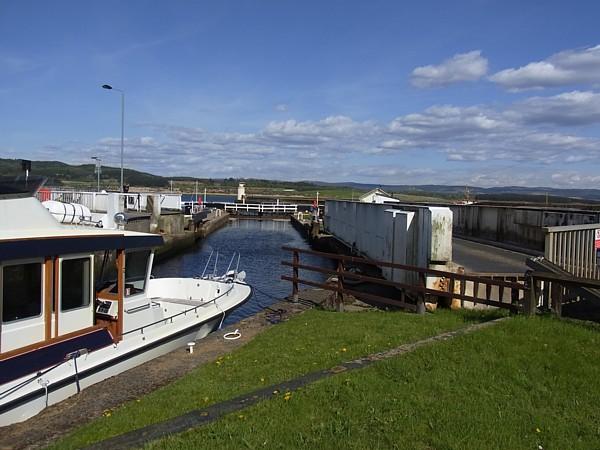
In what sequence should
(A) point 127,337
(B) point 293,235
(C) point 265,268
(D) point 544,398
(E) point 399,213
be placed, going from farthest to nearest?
(B) point 293,235
(C) point 265,268
(E) point 399,213
(A) point 127,337
(D) point 544,398

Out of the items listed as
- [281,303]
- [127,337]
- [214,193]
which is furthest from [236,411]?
[214,193]

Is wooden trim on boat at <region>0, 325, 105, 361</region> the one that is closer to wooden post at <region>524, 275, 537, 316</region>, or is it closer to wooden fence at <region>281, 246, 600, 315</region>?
wooden fence at <region>281, 246, 600, 315</region>

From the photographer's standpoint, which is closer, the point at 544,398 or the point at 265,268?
the point at 544,398

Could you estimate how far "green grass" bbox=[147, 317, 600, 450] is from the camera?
4.57 m

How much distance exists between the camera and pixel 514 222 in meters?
20.2

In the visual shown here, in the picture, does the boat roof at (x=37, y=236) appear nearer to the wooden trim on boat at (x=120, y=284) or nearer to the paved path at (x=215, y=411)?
the wooden trim on boat at (x=120, y=284)

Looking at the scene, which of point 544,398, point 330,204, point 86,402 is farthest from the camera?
point 330,204

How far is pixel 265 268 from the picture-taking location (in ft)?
100

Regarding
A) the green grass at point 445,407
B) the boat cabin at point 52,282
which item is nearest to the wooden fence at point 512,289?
the green grass at point 445,407

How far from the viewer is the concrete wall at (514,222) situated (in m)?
16.8

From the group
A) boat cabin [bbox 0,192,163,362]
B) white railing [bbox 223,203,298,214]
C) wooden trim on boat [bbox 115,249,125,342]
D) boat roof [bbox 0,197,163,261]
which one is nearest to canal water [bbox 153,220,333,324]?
wooden trim on boat [bbox 115,249,125,342]

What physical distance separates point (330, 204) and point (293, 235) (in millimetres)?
15179

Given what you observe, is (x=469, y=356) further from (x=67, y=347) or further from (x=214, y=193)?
(x=214, y=193)

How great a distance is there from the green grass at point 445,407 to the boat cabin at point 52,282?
4.26 metres
